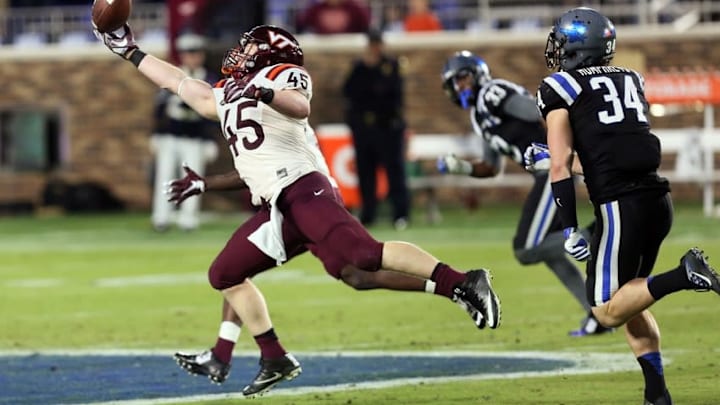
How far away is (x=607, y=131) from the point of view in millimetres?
6141

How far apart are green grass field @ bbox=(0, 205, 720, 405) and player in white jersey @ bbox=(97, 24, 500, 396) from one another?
1.33ft

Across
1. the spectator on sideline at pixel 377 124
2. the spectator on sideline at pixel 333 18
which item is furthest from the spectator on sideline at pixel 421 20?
the spectator on sideline at pixel 377 124

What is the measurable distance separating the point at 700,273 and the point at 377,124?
35.6 feet

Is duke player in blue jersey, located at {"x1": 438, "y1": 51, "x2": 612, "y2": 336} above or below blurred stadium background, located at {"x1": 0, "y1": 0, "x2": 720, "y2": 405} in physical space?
above

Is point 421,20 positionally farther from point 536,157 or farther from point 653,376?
point 653,376

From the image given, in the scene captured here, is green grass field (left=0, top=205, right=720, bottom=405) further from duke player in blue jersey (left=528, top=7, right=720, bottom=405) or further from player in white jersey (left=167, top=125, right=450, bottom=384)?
duke player in blue jersey (left=528, top=7, right=720, bottom=405)

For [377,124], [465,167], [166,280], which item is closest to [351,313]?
[465,167]

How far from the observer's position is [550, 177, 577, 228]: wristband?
6.14 m

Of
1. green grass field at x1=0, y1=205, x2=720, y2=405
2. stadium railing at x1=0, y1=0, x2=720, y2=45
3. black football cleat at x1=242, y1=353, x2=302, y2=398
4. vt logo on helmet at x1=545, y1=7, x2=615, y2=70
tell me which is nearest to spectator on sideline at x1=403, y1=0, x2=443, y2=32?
stadium railing at x1=0, y1=0, x2=720, y2=45

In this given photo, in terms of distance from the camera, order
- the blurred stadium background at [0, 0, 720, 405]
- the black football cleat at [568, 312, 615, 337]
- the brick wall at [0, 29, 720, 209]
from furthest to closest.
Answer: the brick wall at [0, 29, 720, 209]
the blurred stadium background at [0, 0, 720, 405]
the black football cleat at [568, 312, 615, 337]

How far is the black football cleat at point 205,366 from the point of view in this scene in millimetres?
7059

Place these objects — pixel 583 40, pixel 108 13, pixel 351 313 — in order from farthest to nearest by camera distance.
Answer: pixel 351 313, pixel 108 13, pixel 583 40

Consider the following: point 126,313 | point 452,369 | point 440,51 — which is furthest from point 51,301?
point 440,51

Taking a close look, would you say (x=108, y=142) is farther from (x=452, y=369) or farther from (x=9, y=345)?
(x=452, y=369)
